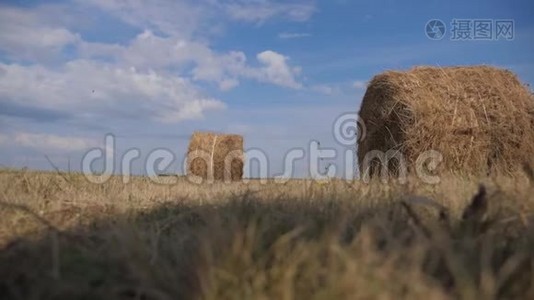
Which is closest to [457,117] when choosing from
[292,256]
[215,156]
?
[292,256]

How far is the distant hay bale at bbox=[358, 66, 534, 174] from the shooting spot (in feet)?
Answer: 23.9

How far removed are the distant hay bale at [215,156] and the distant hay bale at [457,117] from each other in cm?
538

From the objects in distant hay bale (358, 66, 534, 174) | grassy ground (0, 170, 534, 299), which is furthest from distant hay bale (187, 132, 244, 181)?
grassy ground (0, 170, 534, 299)

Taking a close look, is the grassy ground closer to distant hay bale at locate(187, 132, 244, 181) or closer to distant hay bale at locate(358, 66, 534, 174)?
distant hay bale at locate(358, 66, 534, 174)

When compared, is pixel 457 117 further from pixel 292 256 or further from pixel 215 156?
pixel 215 156

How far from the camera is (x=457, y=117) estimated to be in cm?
736

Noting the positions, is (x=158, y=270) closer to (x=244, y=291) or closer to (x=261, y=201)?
(x=244, y=291)

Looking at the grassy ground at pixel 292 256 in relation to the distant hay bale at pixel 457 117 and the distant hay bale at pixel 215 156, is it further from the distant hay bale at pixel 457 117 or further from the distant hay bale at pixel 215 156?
the distant hay bale at pixel 215 156

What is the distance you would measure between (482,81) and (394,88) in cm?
115

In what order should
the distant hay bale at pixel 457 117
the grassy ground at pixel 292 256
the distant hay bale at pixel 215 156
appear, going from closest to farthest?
the grassy ground at pixel 292 256 → the distant hay bale at pixel 457 117 → the distant hay bale at pixel 215 156

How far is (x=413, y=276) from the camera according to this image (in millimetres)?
1822

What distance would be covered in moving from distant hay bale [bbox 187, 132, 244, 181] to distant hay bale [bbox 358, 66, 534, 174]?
212 inches

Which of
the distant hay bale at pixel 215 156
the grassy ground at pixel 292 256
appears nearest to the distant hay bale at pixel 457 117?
the grassy ground at pixel 292 256

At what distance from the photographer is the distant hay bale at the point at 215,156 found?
1291cm
